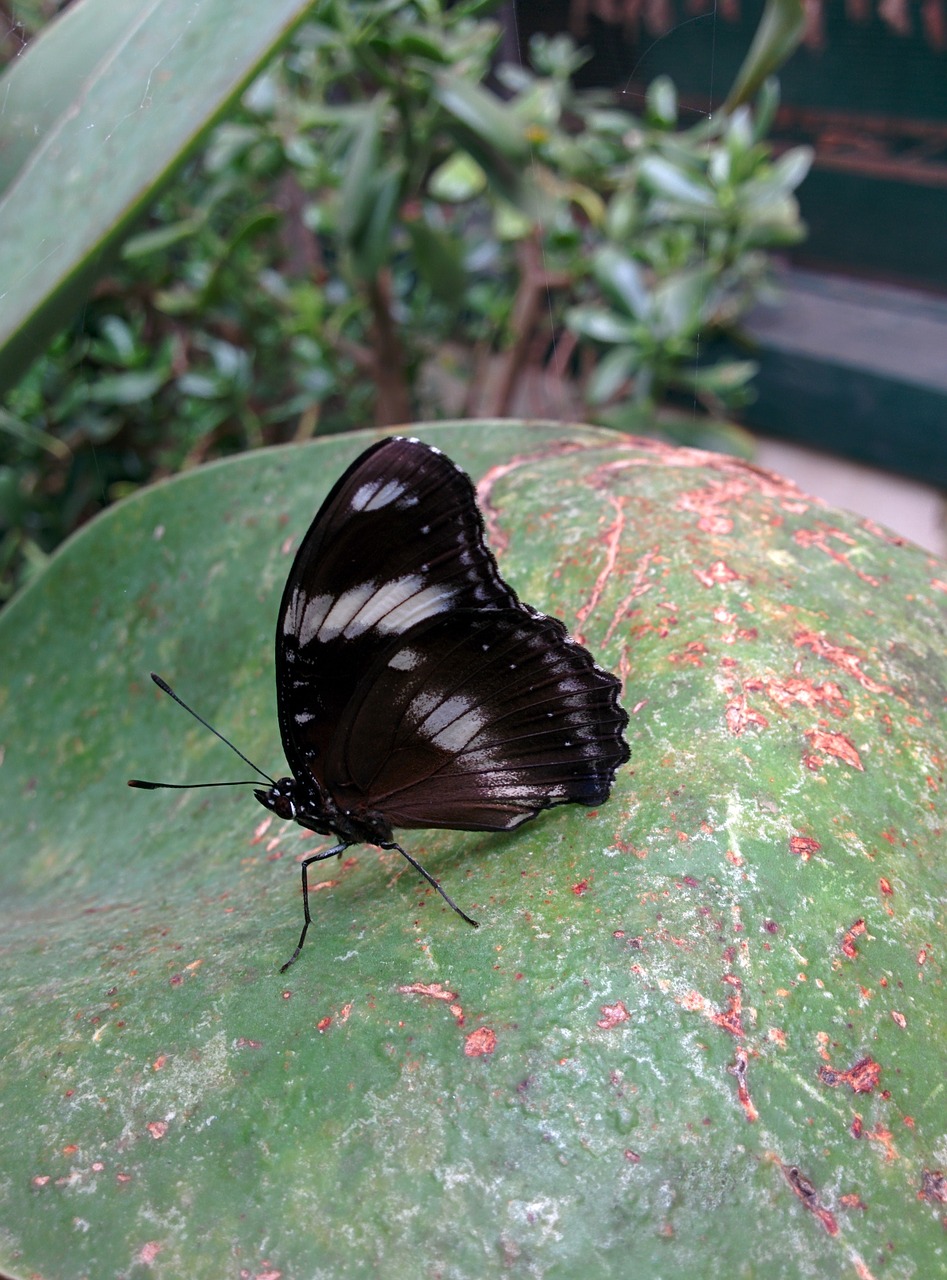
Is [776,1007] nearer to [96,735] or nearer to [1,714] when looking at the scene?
[96,735]

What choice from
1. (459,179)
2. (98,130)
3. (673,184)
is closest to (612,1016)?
(98,130)

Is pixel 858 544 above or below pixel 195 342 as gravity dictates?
above

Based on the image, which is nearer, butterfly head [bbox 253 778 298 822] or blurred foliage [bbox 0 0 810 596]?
butterfly head [bbox 253 778 298 822]

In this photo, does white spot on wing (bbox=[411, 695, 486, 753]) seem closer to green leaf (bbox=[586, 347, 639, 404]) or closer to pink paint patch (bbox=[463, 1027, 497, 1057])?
pink paint patch (bbox=[463, 1027, 497, 1057])

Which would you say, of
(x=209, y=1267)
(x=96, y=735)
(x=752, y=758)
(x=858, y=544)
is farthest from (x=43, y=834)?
(x=858, y=544)

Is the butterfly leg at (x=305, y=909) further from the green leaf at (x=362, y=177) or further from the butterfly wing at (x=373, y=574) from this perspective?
the green leaf at (x=362, y=177)

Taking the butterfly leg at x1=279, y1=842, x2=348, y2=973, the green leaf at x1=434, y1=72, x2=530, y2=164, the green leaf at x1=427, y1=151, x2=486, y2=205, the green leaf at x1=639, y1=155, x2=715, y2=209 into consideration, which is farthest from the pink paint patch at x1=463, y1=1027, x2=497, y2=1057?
the green leaf at x1=427, y1=151, x2=486, y2=205
